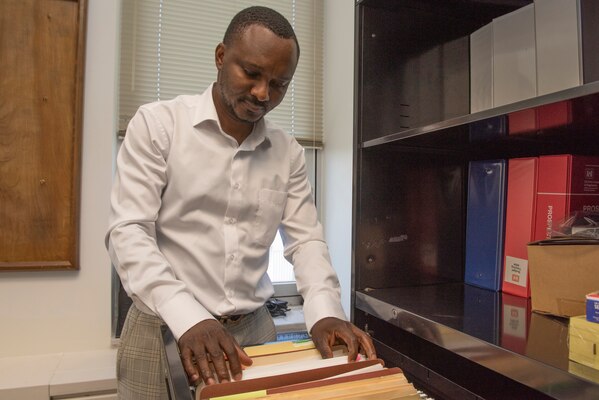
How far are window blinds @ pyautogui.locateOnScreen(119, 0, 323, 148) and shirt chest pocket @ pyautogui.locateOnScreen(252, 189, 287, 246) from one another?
41.3 inches

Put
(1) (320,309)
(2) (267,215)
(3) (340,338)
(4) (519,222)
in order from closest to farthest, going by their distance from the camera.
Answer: (3) (340,338) → (1) (320,309) → (4) (519,222) → (2) (267,215)

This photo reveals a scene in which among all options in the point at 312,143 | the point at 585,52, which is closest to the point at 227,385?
the point at 585,52

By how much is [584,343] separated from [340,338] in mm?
325

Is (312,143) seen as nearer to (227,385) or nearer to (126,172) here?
(126,172)

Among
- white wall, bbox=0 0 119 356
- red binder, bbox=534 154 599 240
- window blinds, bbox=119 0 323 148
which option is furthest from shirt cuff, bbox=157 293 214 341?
window blinds, bbox=119 0 323 148

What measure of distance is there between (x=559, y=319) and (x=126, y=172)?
33.3 inches

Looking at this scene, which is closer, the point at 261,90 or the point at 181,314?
the point at 181,314

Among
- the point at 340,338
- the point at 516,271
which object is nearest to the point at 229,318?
the point at 340,338

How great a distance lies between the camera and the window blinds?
1.80 meters

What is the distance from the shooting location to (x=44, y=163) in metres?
1.58

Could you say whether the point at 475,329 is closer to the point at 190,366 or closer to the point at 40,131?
the point at 190,366

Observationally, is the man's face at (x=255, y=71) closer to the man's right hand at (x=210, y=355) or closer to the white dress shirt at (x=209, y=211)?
the white dress shirt at (x=209, y=211)

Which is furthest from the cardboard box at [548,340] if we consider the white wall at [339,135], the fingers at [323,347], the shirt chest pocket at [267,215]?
the white wall at [339,135]

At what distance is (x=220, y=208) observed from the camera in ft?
3.11
